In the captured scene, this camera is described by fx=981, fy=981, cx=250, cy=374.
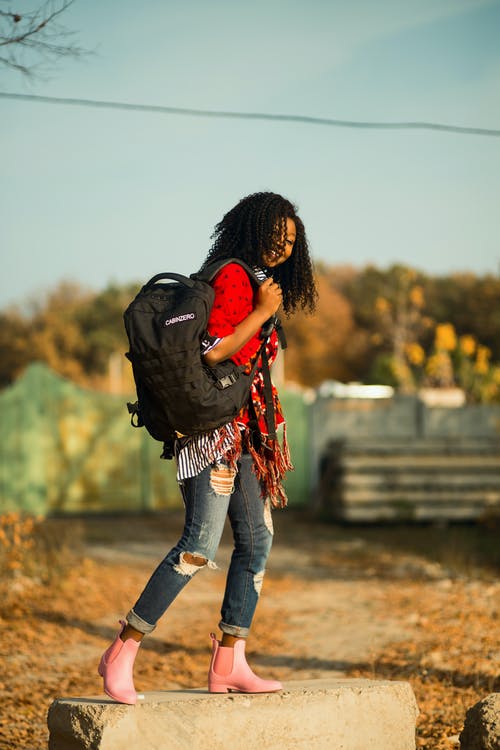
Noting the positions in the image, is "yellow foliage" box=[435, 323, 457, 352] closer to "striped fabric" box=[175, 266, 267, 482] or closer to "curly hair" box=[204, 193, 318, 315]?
"curly hair" box=[204, 193, 318, 315]

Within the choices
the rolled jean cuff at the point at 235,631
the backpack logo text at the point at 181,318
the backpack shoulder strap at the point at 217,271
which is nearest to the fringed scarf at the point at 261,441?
the backpack shoulder strap at the point at 217,271

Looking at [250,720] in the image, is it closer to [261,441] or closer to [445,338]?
[261,441]

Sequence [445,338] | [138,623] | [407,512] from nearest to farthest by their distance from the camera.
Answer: [138,623] < [407,512] < [445,338]

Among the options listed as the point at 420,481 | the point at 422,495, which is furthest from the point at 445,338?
the point at 422,495

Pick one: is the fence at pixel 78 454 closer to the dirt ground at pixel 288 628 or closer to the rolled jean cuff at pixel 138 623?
the dirt ground at pixel 288 628

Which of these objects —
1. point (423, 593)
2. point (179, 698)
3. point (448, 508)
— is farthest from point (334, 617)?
point (448, 508)

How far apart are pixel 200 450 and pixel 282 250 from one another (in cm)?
81

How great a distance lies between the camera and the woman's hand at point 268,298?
3473 mm

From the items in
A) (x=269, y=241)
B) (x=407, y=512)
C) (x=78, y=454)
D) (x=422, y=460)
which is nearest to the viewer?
(x=269, y=241)

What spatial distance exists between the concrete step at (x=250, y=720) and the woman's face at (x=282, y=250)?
5.14 ft

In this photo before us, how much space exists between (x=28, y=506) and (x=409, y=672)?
9.16 m

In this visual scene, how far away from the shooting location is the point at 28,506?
13672mm

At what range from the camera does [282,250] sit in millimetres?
3662

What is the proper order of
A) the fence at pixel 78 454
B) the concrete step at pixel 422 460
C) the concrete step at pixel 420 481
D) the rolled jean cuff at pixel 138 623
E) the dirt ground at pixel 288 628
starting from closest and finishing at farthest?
the rolled jean cuff at pixel 138 623, the dirt ground at pixel 288 628, the concrete step at pixel 420 481, the concrete step at pixel 422 460, the fence at pixel 78 454
